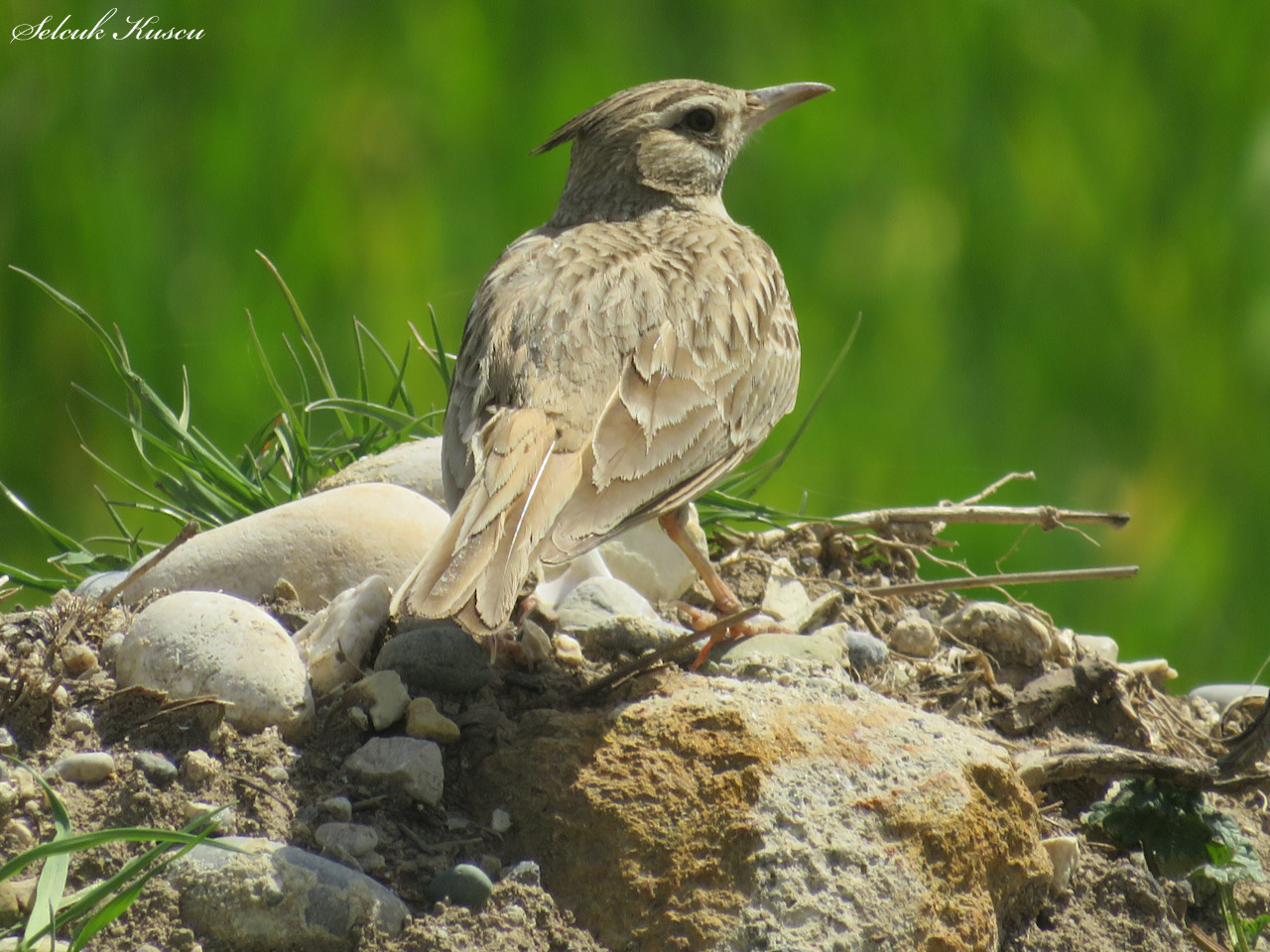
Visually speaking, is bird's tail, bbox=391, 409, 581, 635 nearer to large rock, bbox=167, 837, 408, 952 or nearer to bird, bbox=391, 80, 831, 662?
bird, bbox=391, 80, 831, 662

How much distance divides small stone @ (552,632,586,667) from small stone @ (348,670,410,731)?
460mm

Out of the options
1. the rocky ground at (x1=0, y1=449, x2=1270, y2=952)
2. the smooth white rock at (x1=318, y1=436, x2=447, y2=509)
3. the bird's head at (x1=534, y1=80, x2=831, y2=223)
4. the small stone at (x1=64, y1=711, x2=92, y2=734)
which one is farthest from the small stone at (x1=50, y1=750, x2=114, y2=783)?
the bird's head at (x1=534, y1=80, x2=831, y2=223)

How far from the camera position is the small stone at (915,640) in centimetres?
359

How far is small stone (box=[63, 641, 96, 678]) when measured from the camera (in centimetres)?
266

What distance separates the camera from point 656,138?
169 inches

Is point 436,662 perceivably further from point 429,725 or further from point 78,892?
point 78,892

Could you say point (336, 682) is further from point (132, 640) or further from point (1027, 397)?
point (1027, 397)

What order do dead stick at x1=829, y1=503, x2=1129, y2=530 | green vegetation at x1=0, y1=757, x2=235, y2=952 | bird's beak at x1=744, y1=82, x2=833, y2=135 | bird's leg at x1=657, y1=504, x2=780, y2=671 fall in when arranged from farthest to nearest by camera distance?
bird's beak at x1=744, y1=82, x2=833, y2=135
dead stick at x1=829, y1=503, x2=1129, y2=530
bird's leg at x1=657, y1=504, x2=780, y2=671
green vegetation at x1=0, y1=757, x2=235, y2=952

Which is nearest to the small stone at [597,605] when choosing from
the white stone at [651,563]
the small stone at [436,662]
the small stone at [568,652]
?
the small stone at [568,652]

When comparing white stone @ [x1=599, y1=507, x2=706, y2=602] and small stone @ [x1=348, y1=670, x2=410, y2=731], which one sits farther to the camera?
white stone @ [x1=599, y1=507, x2=706, y2=602]

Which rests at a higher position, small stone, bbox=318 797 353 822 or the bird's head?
the bird's head

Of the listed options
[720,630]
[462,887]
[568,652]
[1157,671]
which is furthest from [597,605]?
[1157,671]

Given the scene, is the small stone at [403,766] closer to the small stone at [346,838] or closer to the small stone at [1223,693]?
the small stone at [346,838]

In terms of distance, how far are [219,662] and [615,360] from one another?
1.10m
